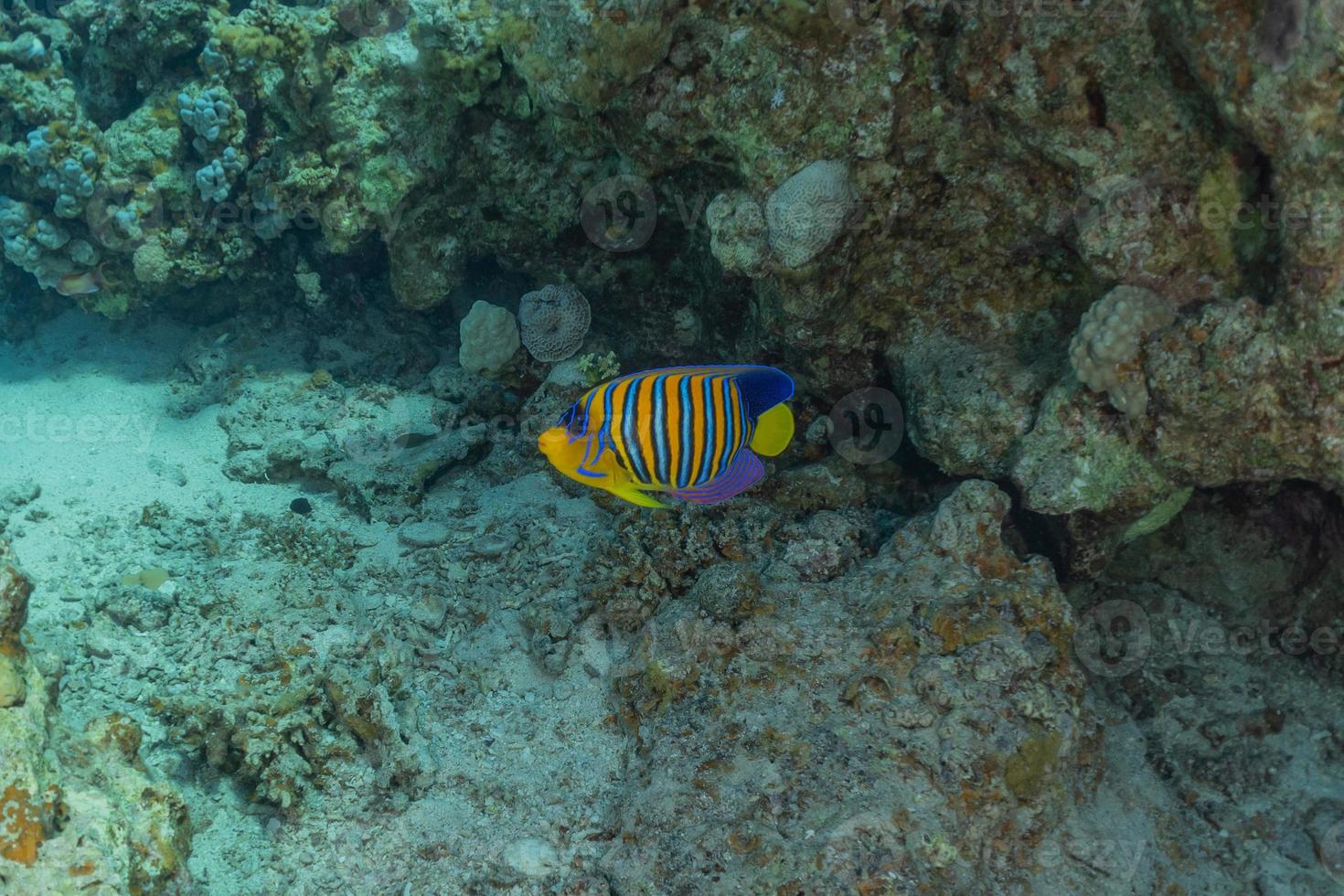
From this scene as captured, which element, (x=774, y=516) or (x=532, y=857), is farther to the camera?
(x=774, y=516)

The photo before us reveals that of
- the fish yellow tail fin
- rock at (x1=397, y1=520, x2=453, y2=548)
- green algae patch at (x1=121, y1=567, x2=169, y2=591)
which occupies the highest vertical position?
the fish yellow tail fin

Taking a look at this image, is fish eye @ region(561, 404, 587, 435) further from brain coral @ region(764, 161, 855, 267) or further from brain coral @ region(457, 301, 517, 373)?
brain coral @ region(457, 301, 517, 373)

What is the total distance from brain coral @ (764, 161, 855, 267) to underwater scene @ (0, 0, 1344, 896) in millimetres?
17

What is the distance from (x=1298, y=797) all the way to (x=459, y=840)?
3.78 meters

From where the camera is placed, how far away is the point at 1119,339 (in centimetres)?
311

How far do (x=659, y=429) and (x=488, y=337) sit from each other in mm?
3076

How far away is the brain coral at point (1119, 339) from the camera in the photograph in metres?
3.11

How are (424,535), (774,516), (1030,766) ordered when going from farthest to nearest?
(424,535) < (774,516) < (1030,766)

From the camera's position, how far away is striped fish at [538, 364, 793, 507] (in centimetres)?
224

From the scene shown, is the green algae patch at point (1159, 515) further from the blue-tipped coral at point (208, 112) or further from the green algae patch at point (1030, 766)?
the blue-tipped coral at point (208, 112)

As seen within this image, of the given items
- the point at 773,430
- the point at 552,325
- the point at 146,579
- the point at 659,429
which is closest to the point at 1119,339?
the point at 773,430

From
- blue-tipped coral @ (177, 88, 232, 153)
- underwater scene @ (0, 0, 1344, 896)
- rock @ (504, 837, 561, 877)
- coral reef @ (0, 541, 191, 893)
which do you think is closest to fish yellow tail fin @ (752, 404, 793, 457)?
underwater scene @ (0, 0, 1344, 896)

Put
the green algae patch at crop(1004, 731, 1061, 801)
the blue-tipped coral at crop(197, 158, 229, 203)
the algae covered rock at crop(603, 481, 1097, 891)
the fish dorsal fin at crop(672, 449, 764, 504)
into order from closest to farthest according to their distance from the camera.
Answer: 1. the fish dorsal fin at crop(672, 449, 764, 504)
2. the algae covered rock at crop(603, 481, 1097, 891)
3. the green algae patch at crop(1004, 731, 1061, 801)
4. the blue-tipped coral at crop(197, 158, 229, 203)

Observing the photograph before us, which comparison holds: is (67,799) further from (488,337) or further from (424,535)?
(488,337)
